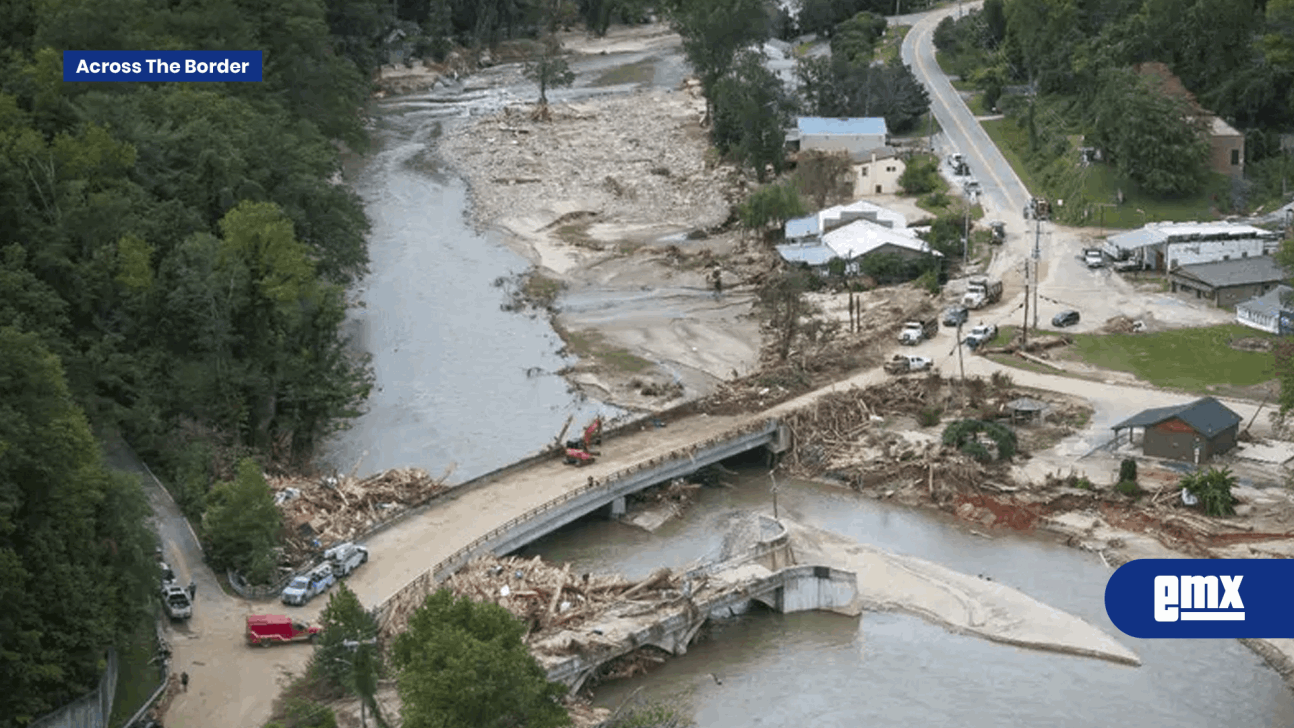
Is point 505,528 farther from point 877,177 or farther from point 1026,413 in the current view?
point 877,177

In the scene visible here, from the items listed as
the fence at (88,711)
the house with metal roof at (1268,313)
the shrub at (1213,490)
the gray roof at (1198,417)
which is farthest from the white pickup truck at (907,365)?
the fence at (88,711)

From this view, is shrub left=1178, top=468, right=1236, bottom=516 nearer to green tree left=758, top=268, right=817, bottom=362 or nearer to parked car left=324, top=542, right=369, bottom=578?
green tree left=758, top=268, right=817, bottom=362

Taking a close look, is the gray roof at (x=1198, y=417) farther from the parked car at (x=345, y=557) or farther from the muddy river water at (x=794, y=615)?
the parked car at (x=345, y=557)

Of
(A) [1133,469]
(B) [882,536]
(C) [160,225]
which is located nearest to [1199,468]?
(A) [1133,469]

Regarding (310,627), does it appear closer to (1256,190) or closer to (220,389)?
(220,389)

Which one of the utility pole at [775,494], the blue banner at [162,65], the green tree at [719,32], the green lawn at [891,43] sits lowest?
the utility pole at [775,494]

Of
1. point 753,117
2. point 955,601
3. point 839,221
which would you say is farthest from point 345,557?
point 753,117
